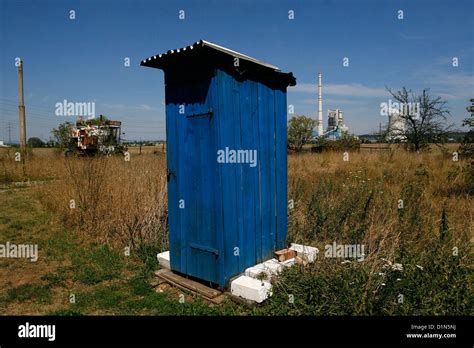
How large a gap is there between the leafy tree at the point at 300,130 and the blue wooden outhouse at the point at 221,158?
107 feet

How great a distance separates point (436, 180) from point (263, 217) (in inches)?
266

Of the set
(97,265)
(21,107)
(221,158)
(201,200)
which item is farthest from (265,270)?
(21,107)

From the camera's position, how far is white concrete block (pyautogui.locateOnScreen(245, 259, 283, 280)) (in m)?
3.55

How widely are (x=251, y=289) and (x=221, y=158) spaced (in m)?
1.48

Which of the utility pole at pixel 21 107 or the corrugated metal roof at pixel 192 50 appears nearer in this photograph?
the corrugated metal roof at pixel 192 50

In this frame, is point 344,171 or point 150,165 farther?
point 344,171

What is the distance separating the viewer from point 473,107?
688 centimetres

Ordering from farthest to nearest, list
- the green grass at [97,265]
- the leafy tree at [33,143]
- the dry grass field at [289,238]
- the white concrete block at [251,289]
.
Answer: the leafy tree at [33,143] → the green grass at [97,265] → the white concrete block at [251,289] → the dry grass field at [289,238]

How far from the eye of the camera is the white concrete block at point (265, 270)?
3553 millimetres

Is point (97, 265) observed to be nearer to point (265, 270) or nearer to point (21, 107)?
point (265, 270)

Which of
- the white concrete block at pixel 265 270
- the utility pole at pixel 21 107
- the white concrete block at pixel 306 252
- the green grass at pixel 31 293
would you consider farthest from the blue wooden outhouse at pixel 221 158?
the utility pole at pixel 21 107

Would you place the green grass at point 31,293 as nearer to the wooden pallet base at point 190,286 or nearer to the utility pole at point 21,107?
the wooden pallet base at point 190,286
